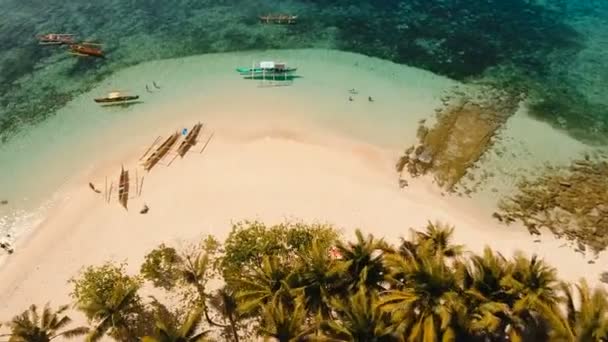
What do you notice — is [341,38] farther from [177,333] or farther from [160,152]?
[177,333]

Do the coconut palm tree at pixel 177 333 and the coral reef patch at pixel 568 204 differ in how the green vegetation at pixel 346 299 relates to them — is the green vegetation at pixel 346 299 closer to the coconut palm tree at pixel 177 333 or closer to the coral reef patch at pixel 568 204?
the coconut palm tree at pixel 177 333

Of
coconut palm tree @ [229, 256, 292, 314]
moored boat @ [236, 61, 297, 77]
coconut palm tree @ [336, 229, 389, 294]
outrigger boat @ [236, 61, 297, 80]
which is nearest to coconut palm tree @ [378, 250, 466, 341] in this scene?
coconut palm tree @ [336, 229, 389, 294]

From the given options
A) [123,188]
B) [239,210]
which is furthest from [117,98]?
[239,210]

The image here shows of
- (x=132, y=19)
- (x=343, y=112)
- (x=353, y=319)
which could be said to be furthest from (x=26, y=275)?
Result: (x=132, y=19)

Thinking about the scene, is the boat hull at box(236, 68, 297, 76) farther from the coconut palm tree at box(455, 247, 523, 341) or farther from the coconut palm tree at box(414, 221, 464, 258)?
the coconut palm tree at box(455, 247, 523, 341)

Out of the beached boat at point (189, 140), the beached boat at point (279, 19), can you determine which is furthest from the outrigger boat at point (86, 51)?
the beached boat at point (189, 140)

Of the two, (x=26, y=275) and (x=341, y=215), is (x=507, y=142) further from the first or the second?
(x=26, y=275)
